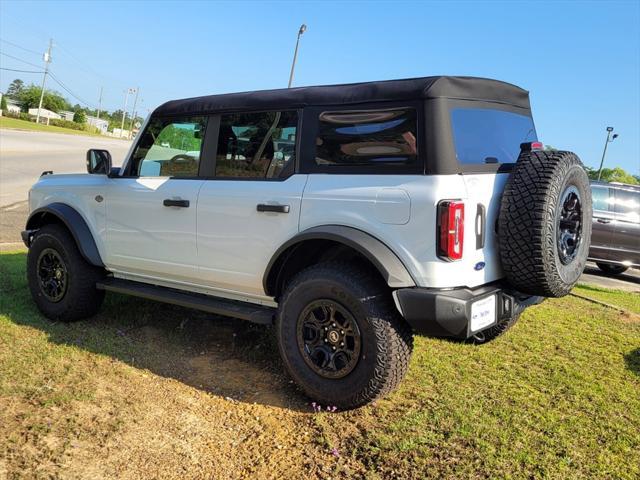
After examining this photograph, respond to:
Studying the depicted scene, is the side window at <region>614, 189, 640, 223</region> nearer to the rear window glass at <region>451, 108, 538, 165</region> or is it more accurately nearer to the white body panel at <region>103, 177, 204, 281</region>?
the rear window glass at <region>451, 108, 538, 165</region>

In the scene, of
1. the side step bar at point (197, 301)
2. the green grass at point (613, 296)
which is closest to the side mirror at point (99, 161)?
the side step bar at point (197, 301)

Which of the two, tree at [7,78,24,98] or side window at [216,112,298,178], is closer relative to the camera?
side window at [216,112,298,178]

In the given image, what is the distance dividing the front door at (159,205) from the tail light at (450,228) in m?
1.91

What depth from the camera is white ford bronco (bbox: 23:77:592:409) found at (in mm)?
3062

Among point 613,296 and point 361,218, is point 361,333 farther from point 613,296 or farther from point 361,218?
point 613,296

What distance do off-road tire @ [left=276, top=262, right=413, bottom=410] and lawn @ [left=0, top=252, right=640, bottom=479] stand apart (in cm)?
17

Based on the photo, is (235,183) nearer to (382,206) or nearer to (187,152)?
(187,152)

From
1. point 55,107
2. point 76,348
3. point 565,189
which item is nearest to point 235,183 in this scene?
point 76,348

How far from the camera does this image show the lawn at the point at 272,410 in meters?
2.79

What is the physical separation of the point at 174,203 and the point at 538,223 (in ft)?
8.38

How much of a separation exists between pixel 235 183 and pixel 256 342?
1469 mm

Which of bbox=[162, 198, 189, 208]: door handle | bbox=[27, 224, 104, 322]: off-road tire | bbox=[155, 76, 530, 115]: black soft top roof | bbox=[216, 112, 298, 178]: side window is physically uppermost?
bbox=[155, 76, 530, 115]: black soft top roof

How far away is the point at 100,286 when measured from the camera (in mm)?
4652

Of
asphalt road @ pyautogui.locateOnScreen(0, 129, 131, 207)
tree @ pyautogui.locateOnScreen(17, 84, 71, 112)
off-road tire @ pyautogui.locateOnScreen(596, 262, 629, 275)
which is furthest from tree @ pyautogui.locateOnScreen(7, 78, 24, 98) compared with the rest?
off-road tire @ pyautogui.locateOnScreen(596, 262, 629, 275)
